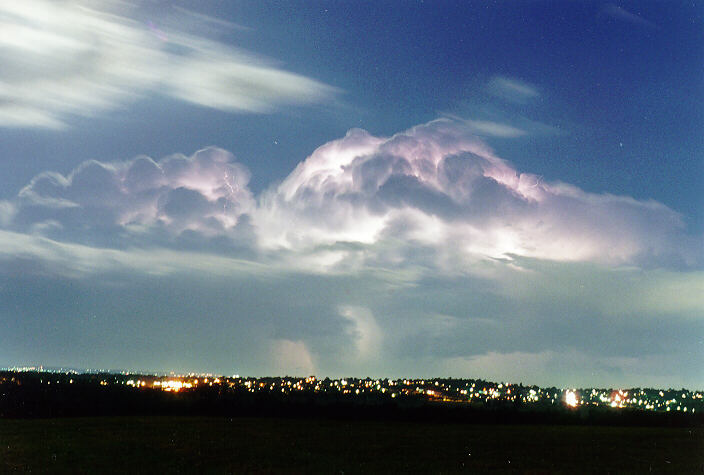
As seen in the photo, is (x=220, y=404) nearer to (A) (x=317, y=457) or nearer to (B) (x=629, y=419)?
(B) (x=629, y=419)

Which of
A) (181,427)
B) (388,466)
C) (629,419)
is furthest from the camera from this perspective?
(629,419)

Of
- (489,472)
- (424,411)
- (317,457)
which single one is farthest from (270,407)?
(489,472)

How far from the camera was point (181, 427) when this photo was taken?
82.2 metres

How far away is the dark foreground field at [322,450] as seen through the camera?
1976 inches

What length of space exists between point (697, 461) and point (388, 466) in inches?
943

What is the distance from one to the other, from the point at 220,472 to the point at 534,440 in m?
37.9

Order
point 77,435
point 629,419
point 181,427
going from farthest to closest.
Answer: point 629,419
point 181,427
point 77,435

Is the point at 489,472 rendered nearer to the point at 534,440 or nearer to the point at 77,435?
the point at 534,440

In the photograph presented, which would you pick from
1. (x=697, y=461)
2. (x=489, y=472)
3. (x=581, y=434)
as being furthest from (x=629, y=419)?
(x=489, y=472)

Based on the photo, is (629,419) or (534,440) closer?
(534,440)

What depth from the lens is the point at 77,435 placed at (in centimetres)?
6900

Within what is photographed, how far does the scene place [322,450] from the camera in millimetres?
59719

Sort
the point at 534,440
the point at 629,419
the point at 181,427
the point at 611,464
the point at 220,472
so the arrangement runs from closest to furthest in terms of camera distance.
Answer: the point at 220,472 < the point at 611,464 < the point at 534,440 < the point at 181,427 < the point at 629,419

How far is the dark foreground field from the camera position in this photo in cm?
5019
